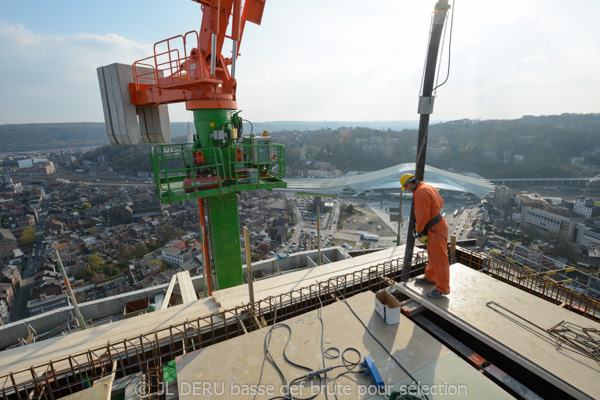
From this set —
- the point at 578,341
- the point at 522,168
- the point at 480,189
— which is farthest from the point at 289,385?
the point at 522,168

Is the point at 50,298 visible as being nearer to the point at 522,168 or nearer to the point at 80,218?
the point at 80,218

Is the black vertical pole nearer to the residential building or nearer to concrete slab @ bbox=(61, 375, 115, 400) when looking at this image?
concrete slab @ bbox=(61, 375, 115, 400)

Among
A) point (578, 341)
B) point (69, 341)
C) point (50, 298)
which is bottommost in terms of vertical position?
point (50, 298)

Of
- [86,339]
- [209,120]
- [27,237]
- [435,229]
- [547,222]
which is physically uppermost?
[209,120]

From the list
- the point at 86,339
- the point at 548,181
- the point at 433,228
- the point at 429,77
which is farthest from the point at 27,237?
the point at 548,181

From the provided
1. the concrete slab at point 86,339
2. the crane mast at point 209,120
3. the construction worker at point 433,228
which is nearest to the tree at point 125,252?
the crane mast at point 209,120

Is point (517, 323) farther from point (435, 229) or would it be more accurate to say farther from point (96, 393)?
point (96, 393)
